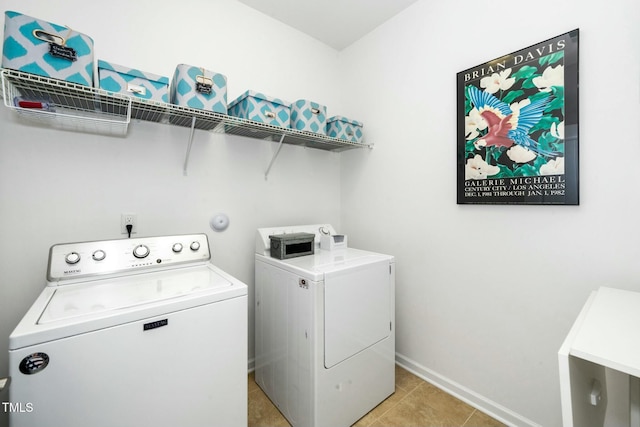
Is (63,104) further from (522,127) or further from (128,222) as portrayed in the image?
(522,127)

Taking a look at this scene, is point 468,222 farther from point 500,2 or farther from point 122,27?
point 122,27

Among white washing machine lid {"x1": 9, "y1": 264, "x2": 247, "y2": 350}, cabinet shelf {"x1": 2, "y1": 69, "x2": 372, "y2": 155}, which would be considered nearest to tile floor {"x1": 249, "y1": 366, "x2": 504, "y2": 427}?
white washing machine lid {"x1": 9, "y1": 264, "x2": 247, "y2": 350}

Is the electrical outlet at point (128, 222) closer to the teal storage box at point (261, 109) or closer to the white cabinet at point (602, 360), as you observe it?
the teal storage box at point (261, 109)

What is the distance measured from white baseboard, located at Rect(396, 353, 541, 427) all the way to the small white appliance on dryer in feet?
1.03

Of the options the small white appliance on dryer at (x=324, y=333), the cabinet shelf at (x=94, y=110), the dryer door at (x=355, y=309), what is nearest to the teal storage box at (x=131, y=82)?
the cabinet shelf at (x=94, y=110)

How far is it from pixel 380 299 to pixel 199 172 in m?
1.45

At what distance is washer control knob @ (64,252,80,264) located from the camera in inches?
49.2

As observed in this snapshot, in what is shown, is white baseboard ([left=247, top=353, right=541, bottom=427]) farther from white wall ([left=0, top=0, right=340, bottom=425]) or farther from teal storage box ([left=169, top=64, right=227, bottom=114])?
teal storage box ([left=169, top=64, right=227, bottom=114])

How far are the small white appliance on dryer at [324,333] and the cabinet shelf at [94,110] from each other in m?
0.76

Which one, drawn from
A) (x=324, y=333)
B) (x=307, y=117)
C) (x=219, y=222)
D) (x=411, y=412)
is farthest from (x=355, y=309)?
(x=307, y=117)

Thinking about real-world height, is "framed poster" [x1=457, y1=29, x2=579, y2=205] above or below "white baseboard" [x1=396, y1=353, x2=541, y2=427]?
above

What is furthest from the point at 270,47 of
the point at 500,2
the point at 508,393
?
the point at 508,393

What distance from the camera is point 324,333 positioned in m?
1.46

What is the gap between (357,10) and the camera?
81.7 inches
